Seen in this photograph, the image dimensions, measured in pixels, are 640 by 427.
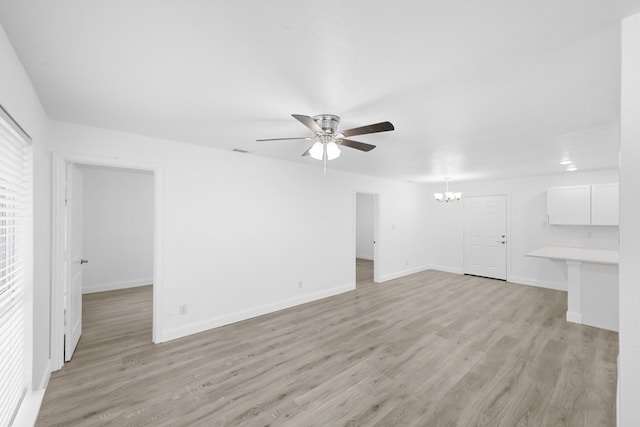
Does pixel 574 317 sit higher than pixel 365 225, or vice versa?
pixel 365 225

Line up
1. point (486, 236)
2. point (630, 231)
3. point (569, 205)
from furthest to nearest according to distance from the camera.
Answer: point (486, 236) < point (569, 205) < point (630, 231)

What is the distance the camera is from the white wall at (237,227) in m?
3.33

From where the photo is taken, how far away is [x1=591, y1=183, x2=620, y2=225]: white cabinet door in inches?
189

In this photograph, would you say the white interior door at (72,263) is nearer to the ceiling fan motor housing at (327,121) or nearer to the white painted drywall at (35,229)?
the white painted drywall at (35,229)

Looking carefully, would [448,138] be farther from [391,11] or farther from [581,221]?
[581,221]

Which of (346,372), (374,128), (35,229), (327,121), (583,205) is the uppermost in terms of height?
(327,121)

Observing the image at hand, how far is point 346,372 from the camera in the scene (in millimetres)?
2654

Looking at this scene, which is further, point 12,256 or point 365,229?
point 365,229

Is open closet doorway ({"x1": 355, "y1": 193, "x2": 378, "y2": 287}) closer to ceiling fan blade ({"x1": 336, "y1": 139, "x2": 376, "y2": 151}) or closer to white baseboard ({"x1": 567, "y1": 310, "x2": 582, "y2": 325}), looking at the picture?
white baseboard ({"x1": 567, "y1": 310, "x2": 582, "y2": 325})

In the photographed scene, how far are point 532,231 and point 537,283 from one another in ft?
3.67

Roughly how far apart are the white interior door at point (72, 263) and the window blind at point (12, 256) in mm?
883

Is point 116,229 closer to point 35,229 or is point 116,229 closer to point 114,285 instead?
point 114,285

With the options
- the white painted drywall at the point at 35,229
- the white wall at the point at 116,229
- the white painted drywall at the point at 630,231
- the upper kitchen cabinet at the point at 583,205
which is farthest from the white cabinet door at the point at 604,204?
the white wall at the point at 116,229

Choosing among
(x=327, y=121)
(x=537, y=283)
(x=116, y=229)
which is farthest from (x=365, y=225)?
(x=327, y=121)
